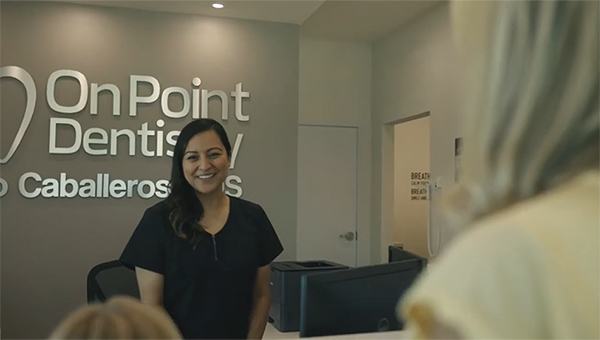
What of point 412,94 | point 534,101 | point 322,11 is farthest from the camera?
point 412,94

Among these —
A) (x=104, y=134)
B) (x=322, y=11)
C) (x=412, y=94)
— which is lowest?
(x=104, y=134)

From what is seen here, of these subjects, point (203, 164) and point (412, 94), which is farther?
point (412, 94)

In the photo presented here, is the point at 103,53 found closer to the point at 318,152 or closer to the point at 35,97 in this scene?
the point at 35,97

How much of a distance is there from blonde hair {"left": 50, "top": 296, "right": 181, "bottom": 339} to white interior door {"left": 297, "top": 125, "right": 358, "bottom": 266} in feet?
16.3

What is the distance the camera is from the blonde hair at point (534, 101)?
1.68 feet

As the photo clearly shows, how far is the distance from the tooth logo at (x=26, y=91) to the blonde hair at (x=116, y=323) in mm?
3682

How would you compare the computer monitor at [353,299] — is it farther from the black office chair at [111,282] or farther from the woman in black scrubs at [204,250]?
the black office chair at [111,282]

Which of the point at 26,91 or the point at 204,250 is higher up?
the point at 26,91

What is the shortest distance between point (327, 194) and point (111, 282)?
9.67ft

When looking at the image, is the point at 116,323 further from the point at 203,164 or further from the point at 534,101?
the point at 203,164

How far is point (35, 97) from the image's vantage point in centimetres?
384

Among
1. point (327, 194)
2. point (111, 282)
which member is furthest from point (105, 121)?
point (327, 194)

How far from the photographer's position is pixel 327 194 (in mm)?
5590

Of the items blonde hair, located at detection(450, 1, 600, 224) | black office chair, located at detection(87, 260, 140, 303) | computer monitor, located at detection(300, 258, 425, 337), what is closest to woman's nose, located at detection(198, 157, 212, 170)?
computer monitor, located at detection(300, 258, 425, 337)
